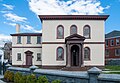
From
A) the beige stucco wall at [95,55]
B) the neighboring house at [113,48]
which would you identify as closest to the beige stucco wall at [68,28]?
the beige stucco wall at [95,55]

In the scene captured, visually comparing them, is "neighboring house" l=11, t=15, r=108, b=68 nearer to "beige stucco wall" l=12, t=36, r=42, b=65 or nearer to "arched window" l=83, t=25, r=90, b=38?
"arched window" l=83, t=25, r=90, b=38

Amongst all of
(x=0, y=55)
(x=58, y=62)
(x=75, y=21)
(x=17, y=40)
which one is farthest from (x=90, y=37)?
(x=0, y=55)

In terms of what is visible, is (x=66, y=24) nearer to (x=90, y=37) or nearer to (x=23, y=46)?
(x=90, y=37)

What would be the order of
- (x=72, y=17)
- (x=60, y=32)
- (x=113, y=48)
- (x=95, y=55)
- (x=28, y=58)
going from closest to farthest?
(x=72, y=17) → (x=95, y=55) → (x=60, y=32) → (x=28, y=58) → (x=113, y=48)

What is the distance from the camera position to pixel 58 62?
111ft

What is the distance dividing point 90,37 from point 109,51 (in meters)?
24.1

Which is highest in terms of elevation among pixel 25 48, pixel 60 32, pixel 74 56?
pixel 60 32

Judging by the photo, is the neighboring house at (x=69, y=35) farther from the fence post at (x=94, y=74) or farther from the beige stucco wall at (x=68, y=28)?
the fence post at (x=94, y=74)

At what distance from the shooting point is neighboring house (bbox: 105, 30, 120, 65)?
53750 mm

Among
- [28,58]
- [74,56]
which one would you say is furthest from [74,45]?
[28,58]

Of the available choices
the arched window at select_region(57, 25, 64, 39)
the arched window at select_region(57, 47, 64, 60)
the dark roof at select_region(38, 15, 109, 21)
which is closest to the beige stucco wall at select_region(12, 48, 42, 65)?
the arched window at select_region(57, 47, 64, 60)

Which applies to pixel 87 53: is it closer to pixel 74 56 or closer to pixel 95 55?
pixel 95 55

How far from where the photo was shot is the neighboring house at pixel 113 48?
53750mm

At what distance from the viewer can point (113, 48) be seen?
54844 millimetres
